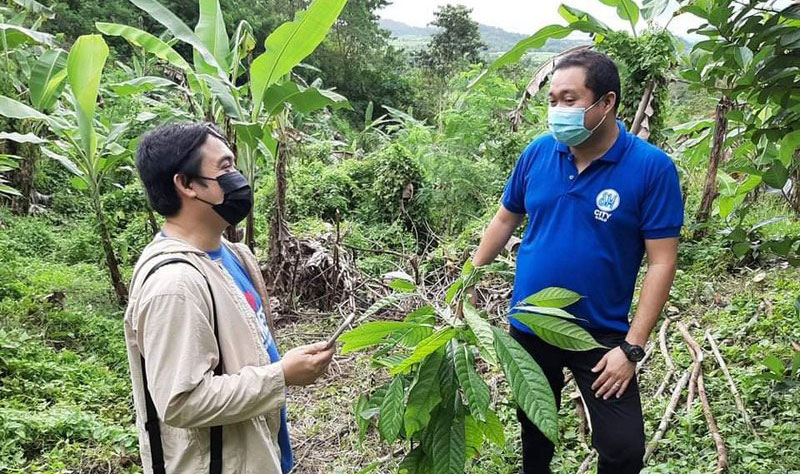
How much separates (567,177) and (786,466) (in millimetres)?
1492

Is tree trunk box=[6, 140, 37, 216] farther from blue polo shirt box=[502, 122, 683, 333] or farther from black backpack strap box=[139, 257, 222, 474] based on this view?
blue polo shirt box=[502, 122, 683, 333]

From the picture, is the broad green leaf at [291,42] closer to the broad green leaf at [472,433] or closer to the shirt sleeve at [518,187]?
the shirt sleeve at [518,187]

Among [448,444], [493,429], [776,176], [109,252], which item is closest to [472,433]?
[493,429]

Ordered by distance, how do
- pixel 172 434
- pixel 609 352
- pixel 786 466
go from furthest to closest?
1. pixel 786 466
2. pixel 609 352
3. pixel 172 434

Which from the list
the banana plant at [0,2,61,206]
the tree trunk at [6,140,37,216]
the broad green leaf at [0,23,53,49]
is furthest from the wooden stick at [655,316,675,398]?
the tree trunk at [6,140,37,216]

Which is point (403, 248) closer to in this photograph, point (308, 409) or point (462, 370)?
point (308, 409)

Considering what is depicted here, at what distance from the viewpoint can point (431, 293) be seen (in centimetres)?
401

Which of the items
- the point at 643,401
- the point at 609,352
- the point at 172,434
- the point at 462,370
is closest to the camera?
the point at 462,370

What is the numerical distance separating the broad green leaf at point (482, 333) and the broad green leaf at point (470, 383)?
49 mm

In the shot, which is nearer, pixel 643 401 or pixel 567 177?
pixel 567 177

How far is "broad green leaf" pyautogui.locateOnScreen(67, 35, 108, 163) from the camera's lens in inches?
120

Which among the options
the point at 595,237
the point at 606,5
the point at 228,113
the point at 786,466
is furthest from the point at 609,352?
the point at 228,113

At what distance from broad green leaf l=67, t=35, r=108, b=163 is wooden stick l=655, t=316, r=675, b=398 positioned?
11.5 ft

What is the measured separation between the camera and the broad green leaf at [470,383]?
1.09m
